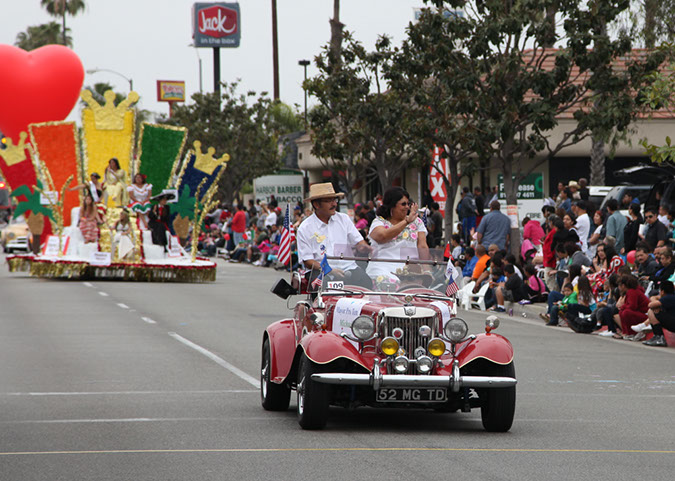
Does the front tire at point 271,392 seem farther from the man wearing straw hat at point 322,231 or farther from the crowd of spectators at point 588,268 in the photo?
the crowd of spectators at point 588,268

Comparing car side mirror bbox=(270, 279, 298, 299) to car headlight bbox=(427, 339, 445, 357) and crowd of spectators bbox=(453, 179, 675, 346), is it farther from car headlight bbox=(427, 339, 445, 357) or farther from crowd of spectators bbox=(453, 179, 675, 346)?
crowd of spectators bbox=(453, 179, 675, 346)

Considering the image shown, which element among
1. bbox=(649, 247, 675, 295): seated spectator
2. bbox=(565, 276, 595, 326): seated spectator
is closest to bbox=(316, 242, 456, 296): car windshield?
bbox=(649, 247, 675, 295): seated spectator

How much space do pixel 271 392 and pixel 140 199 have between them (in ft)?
70.6

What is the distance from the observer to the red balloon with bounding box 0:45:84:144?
36.8 meters

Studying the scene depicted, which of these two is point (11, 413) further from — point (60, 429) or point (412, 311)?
point (412, 311)

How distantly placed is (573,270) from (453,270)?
33.2ft

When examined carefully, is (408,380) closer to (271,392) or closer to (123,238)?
(271,392)

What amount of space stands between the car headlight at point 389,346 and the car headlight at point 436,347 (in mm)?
268

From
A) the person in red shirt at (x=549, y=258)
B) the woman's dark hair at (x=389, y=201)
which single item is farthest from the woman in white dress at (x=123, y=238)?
the woman's dark hair at (x=389, y=201)

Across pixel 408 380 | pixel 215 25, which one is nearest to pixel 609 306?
pixel 408 380

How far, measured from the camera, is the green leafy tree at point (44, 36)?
294ft

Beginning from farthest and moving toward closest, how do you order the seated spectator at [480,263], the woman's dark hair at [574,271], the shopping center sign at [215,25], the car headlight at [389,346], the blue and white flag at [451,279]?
1. the shopping center sign at [215,25]
2. the seated spectator at [480,263]
3. the woman's dark hair at [574,271]
4. the blue and white flag at [451,279]
5. the car headlight at [389,346]

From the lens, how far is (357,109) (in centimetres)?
3581

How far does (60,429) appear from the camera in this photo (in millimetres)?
9289
